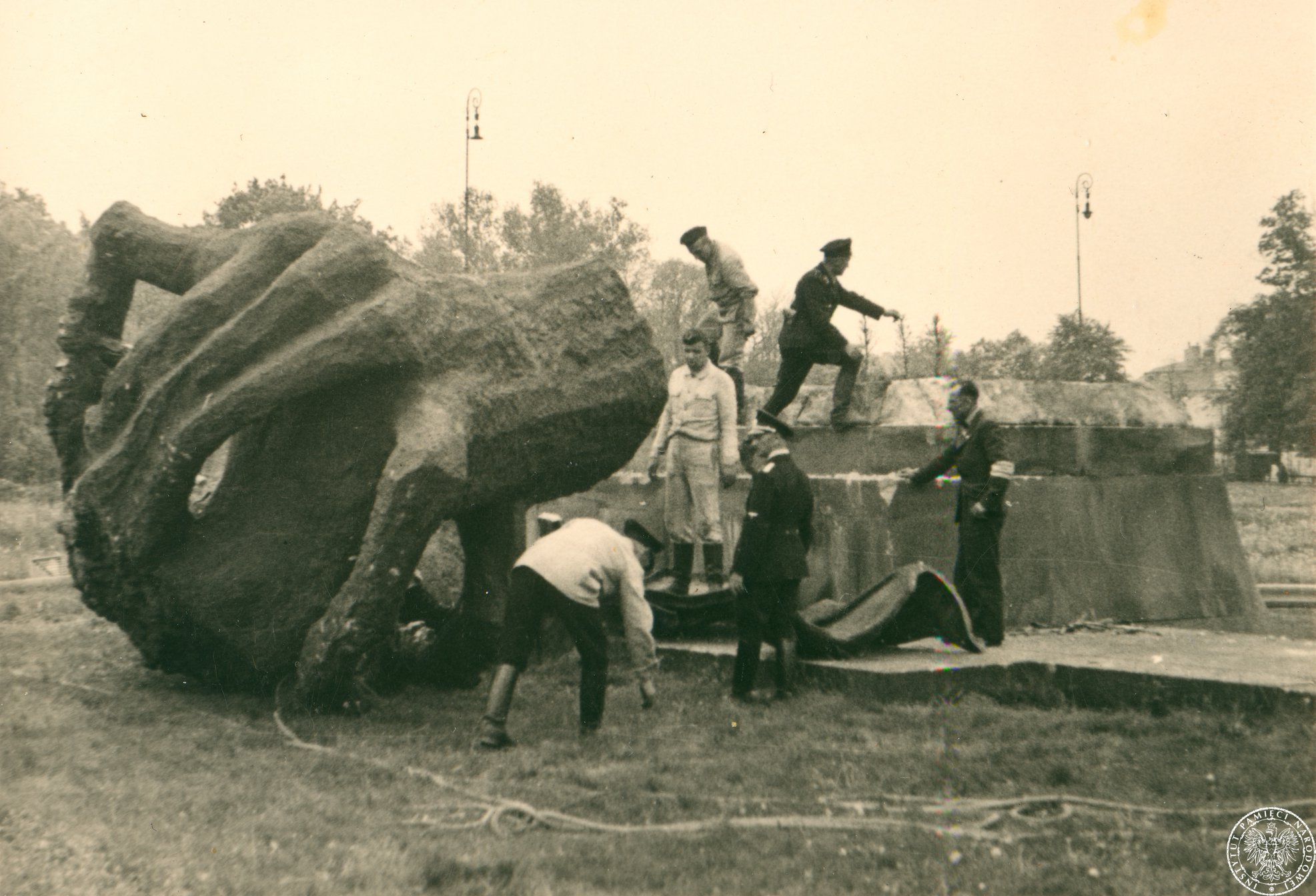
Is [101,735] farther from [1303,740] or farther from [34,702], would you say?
[1303,740]

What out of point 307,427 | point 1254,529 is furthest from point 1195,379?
point 307,427

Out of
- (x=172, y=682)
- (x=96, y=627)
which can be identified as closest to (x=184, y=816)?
(x=172, y=682)

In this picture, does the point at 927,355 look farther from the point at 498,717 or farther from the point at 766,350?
the point at 498,717

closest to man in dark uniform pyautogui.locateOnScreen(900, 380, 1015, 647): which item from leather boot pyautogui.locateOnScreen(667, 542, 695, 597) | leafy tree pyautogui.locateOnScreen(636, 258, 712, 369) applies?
leather boot pyautogui.locateOnScreen(667, 542, 695, 597)

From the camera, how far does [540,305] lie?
24.8ft

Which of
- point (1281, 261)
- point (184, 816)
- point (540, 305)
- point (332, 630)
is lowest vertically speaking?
point (184, 816)

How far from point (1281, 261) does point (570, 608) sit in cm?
1398

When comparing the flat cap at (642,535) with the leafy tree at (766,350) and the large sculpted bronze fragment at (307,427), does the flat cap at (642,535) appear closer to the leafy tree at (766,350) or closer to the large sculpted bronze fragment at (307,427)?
the large sculpted bronze fragment at (307,427)

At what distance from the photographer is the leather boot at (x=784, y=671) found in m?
7.01

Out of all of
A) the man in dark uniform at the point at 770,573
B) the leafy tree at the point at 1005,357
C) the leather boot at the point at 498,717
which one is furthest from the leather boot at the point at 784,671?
the leafy tree at the point at 1005,357

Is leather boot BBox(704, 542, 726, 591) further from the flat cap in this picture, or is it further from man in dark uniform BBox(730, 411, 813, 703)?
man in dark uniform BBox(730, 411, 813, 703)

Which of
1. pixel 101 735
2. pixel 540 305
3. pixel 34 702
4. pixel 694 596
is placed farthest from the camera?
pixel 694 596

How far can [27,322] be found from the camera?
65.9 ft

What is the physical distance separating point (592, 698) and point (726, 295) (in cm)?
448
